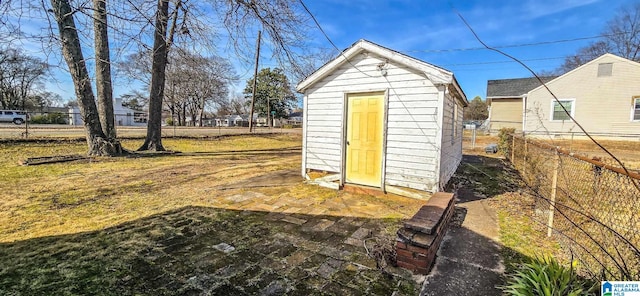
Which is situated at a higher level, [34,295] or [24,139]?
[24,139]

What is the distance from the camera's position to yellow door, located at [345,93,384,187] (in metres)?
5.21

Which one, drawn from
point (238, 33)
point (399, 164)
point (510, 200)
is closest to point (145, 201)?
point (238, 33)

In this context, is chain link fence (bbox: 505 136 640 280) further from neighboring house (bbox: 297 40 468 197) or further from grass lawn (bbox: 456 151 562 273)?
neighboring house (bbox: 297 40 468 197)

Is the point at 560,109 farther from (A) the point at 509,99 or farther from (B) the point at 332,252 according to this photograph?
(B) the point at 332,252

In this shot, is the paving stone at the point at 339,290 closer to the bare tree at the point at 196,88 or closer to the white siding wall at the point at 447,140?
the white siding wall at the point at 447,140

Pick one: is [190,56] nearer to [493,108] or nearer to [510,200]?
[510,200]

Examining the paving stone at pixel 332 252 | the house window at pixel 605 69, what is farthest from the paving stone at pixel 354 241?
the house window at pixel 605 69

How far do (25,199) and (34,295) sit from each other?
3519 millimetres

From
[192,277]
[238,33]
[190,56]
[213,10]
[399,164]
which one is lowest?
[192,277]

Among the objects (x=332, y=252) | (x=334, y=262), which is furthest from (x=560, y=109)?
(x=334, y=262)

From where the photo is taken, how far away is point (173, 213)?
4023mm

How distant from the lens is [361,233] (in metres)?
3.41

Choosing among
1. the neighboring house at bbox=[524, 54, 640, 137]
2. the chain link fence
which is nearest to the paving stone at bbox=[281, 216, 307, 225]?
the chain link fence

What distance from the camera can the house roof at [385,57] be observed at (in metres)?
4.40
